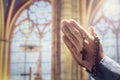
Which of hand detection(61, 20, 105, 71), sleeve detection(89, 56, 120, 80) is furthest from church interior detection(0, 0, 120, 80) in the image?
sleeve detection(89, 56, 120, 80)

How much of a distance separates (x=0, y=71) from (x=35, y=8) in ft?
7.84

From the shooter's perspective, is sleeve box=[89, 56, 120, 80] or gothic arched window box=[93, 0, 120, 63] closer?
sleeve box=[89, 56, 120, 80]

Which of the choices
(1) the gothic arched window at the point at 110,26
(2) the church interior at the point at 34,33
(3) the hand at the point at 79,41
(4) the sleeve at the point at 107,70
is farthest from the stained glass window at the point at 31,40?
(4) the sleeve at the point at 107,70

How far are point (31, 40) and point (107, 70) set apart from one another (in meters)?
11.1

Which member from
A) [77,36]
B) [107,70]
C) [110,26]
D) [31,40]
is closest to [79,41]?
[77,36]

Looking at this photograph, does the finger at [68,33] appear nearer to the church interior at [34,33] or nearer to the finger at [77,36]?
the finger at [77,36]

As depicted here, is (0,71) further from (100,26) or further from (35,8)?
(100,26)

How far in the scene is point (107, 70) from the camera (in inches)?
38.0

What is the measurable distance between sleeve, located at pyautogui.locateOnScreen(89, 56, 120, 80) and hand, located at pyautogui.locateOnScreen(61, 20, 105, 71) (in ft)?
0.21

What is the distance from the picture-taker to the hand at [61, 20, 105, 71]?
1.08 meters

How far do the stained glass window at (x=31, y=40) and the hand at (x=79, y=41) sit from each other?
410 inches

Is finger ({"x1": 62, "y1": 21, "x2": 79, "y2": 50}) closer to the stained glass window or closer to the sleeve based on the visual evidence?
the sleeve

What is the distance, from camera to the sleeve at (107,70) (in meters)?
0.96

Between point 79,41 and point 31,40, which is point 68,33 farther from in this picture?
point 31,40
